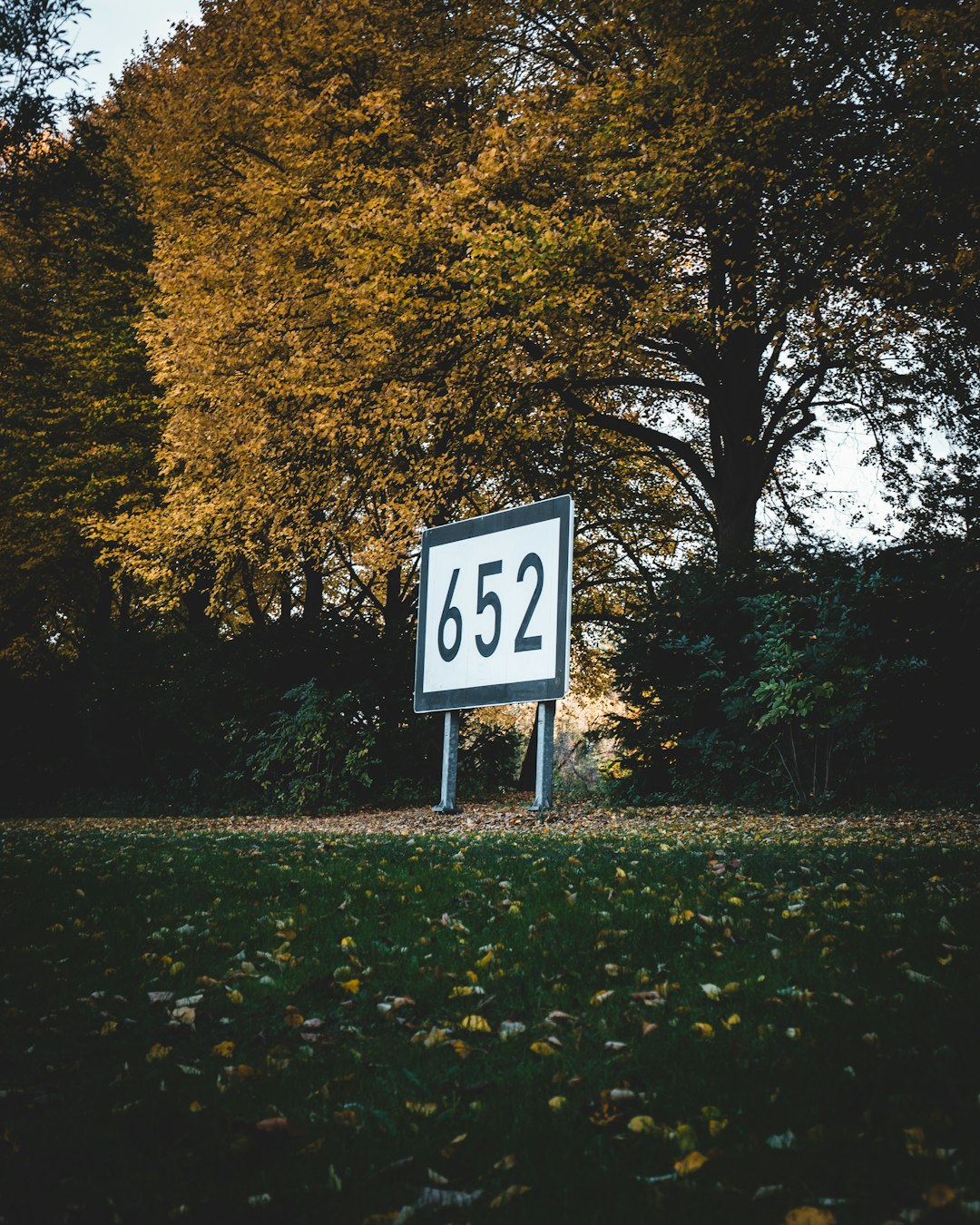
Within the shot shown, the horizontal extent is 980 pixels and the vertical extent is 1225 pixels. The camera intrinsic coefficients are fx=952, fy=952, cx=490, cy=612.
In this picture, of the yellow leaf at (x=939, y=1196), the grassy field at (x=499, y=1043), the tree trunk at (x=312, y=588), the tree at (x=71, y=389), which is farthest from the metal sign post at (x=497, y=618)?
the tree at (x=71, y=389)

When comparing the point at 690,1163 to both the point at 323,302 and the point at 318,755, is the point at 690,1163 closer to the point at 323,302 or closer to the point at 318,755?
the point at 318,755

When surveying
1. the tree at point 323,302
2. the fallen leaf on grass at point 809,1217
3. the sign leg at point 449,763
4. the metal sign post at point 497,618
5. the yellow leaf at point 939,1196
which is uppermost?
the tree at point 323,302

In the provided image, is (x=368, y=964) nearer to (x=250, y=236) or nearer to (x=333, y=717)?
(x=333, y=717)

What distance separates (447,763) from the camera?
548 inches

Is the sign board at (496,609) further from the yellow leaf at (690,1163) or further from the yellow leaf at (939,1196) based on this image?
the yellow leaf at (939,1196)

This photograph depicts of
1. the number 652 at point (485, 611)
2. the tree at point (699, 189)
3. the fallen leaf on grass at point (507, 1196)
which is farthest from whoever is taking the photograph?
the tree at point (699, 189)

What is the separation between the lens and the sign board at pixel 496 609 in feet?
39.3

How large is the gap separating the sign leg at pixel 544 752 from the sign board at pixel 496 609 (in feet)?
1.17

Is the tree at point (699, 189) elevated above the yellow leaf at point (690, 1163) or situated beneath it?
elevated above

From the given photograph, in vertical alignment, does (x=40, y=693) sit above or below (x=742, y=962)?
above

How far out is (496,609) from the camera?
41.7 ft

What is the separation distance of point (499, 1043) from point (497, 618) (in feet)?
28.2

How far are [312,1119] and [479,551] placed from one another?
32.6 ft

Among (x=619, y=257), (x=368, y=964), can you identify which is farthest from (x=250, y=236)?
(x=368, y=964)
